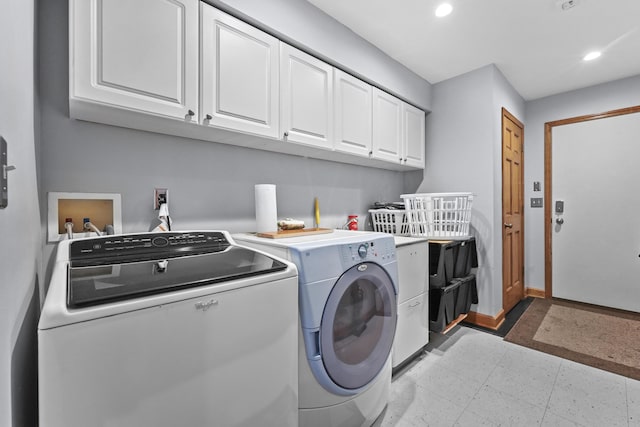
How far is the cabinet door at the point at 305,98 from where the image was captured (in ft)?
5.61

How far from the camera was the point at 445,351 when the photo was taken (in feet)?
7.16

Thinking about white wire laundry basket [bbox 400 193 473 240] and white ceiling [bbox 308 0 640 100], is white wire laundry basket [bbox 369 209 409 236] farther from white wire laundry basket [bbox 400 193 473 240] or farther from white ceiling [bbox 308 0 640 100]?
white ceiling [bbox 308 0 640 100]

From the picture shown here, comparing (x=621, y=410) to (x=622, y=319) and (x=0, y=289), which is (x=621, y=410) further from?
(x=0, y=289)

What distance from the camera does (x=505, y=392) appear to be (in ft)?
5.59

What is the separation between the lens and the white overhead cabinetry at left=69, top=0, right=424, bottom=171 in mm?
1119

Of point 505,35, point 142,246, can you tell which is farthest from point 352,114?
point 142,246

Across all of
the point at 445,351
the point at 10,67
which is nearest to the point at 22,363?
the point at 10,67

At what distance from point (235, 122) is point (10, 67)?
891 mm

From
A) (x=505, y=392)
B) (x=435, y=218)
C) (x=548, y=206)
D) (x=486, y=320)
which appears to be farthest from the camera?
(x=548, y=206)

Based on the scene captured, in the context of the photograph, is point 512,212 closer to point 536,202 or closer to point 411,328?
point 536,202

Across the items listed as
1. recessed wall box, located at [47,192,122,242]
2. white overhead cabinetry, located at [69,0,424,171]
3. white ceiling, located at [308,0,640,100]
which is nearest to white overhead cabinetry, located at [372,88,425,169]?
white overhead cabinetry, located at [69,0,424,171]

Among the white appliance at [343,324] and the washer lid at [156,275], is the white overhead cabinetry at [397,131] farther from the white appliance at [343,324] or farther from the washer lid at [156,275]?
the washer lid at [156,275]

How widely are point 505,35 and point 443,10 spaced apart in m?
0.67

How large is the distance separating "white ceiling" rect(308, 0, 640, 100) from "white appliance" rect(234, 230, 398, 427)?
1.57 m
